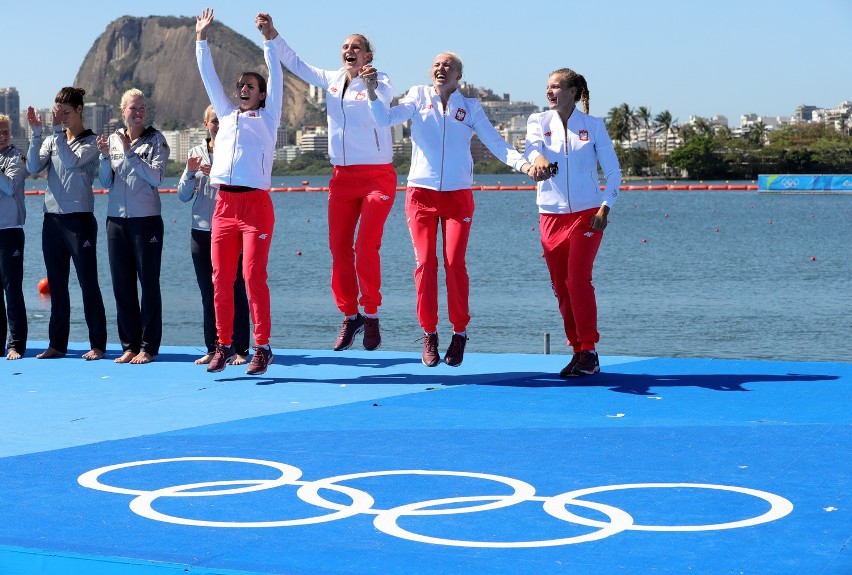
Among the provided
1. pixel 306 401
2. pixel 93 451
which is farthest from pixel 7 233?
pixel 93 451

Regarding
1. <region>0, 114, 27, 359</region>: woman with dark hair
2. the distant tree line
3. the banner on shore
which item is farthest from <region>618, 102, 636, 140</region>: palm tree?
<region>0, 114, 27, 359</region>: woman with dark hair

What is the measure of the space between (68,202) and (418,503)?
5468 mm

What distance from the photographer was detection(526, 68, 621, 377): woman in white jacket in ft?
27.9

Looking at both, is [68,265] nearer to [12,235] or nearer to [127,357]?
[12,235]

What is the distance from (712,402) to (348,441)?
7.64 feet

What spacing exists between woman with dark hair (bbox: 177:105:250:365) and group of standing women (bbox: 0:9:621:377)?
0.04 feet

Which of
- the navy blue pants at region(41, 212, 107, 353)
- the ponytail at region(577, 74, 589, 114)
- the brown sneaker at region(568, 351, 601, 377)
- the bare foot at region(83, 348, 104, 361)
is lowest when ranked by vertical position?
the bare foot at region(83, 348, 104, 361)

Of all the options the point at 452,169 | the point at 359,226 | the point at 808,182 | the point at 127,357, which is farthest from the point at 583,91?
the point at 808,182

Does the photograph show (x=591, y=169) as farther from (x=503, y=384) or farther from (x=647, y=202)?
(x=647, y=202)

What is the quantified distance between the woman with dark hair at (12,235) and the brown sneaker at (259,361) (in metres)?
2.49

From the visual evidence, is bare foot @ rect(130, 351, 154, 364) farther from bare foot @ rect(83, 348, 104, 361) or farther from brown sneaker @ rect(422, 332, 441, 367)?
brown sneaker @ rect(422, 332, 441, 367)

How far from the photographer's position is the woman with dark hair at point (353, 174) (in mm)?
8898

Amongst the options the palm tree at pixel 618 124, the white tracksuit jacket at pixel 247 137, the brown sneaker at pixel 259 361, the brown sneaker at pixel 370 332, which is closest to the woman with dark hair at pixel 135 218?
the white tracksuit jacket at pixel 247 137

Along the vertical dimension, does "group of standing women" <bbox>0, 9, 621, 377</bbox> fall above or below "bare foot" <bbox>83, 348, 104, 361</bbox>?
above
